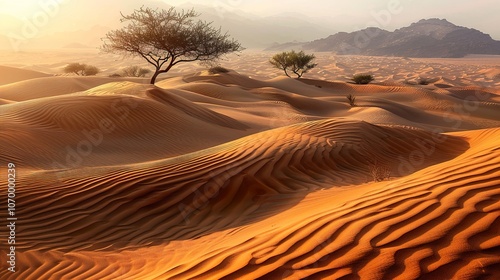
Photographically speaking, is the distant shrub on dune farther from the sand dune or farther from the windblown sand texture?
the windblown sand texture

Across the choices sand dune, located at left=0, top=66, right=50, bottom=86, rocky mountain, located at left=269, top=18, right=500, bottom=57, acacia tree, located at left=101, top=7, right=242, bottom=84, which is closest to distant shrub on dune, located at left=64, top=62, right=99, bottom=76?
sand dune, located at left=0, top=66, right=50, bottom=86

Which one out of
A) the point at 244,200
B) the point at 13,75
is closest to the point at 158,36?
the point at 13,75

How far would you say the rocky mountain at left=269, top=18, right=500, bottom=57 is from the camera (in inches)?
4670

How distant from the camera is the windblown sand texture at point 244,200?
2.77m

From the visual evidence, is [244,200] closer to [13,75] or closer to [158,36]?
[158,36]

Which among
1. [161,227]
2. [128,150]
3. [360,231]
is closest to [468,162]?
[360,231]

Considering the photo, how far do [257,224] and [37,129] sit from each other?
7.80 metres

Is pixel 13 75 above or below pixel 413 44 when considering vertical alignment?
below
